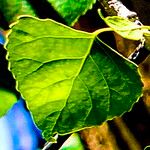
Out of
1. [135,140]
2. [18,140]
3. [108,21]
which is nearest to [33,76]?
[108,21]

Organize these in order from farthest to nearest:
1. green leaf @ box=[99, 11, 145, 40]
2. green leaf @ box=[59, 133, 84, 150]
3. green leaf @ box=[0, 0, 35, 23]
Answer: green leaf @ box=[59, 133, 84, 150] → green leaf @ box=[0, 0, 35, 23] → green leaf @ box=[99, 11, 145, 40]

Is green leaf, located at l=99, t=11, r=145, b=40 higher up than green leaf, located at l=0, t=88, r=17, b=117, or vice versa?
green leaf, located at l=99, t=11, r=145, b=40

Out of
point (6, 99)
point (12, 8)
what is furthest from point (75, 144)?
point (12, 8)

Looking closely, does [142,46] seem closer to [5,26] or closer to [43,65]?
[43,65]

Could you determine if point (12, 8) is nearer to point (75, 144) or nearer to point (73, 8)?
point (73, 8)

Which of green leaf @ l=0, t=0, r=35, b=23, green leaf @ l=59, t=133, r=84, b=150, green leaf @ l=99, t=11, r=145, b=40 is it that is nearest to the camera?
green leaf @ l=99, t=11, r=145, b=40

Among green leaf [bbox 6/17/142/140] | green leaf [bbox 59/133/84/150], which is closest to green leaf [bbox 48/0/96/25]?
green leaf [bbox 6/17/142/140]

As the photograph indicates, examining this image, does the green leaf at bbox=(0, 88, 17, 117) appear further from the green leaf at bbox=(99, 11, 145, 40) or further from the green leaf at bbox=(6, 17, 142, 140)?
the green leaf at bbox=(99, 11, 145, 40)
